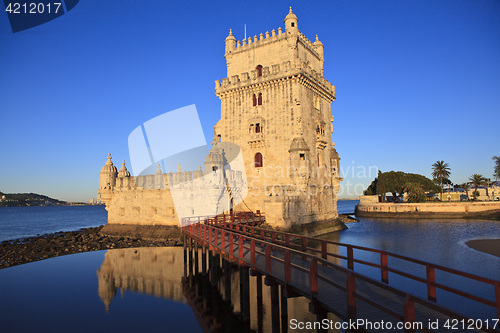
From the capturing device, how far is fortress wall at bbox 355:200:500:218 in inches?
1897

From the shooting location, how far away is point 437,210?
5203cm

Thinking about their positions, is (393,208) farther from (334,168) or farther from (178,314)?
(178,314)

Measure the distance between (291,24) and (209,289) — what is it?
2508 cm

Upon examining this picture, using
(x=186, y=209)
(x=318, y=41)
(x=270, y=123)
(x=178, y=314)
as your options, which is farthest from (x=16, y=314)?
(x=318, y=41)

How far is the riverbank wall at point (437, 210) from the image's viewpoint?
158 ft

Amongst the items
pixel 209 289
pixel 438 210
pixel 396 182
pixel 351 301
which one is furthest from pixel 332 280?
pixel 396 182

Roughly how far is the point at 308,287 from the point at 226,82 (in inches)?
1076

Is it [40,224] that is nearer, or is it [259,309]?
[259,309]

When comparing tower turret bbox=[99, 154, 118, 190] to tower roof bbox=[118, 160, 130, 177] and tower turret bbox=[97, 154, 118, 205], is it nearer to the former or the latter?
tower turret bbox=[97, 154, 118, 205]

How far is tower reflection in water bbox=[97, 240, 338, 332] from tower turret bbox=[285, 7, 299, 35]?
2223 centimetres

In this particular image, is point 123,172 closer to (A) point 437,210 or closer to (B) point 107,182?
(B) point 107,182

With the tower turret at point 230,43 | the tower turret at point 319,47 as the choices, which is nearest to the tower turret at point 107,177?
the tower turret at point 230,43

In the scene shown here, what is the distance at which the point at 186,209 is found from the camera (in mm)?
30266

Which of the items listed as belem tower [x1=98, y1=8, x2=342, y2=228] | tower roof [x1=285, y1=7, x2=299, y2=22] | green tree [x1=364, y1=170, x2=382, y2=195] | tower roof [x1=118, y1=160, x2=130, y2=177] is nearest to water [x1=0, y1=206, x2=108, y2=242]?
tower roof [x1=118, y1=160, x2=130, y2=177]
